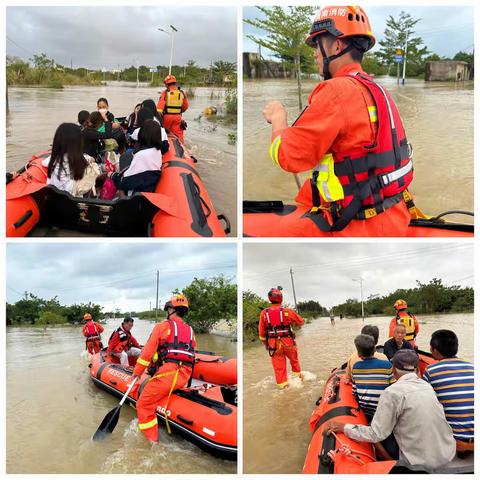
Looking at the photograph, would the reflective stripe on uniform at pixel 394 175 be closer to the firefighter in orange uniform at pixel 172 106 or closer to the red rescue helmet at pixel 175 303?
the red rescue helmet at pixel 175 303

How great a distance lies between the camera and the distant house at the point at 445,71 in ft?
38.1

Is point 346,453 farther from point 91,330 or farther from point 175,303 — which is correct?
point 91,330

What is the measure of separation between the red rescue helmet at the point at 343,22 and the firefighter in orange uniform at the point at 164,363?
2.09 m

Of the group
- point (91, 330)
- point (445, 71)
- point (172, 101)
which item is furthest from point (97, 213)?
point (445, 71)

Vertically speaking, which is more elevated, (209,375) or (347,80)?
(347,80)

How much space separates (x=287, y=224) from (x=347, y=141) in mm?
466

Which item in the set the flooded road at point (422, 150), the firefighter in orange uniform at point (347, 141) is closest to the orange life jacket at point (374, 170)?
the firefighter in orange uniform at point (347, 141)

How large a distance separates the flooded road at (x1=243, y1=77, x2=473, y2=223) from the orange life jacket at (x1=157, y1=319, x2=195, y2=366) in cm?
159

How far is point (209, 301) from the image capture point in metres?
7.08

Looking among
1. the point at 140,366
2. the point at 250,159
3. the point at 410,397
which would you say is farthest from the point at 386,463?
the point at 250,159

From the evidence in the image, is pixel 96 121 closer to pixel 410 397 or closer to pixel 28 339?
pixel 410 397

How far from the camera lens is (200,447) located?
9.71ft

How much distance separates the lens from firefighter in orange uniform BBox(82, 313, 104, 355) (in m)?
5.99

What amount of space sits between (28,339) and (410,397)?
8.87 m
